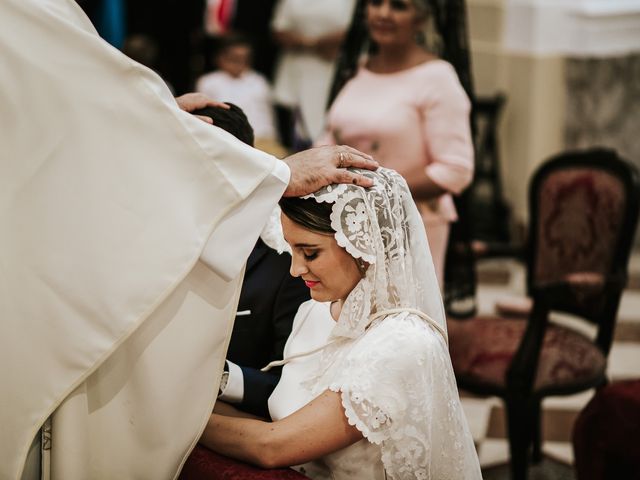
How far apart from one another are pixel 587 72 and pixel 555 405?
219 cm

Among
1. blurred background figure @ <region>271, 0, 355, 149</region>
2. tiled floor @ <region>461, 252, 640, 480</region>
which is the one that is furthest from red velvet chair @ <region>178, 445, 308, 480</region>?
blurred background figure @ <region>271, 0, 355, 149</region>

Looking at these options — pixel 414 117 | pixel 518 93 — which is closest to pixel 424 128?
pixel 414 117

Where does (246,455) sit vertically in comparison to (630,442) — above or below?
above

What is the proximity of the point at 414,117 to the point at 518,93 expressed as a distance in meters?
2.56

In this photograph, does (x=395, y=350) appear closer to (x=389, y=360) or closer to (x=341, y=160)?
(x=389, y=360)

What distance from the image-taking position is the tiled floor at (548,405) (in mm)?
3721

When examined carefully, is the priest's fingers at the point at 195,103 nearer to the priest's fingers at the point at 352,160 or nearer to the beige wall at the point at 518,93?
the priest's fingers at the point at 352,160

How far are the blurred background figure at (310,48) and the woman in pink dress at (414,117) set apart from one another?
78.4 inches

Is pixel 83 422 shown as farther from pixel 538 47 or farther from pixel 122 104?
pixel 538 47

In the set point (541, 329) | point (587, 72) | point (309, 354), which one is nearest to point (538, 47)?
point (587, 72)

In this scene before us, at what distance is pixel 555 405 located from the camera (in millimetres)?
4199

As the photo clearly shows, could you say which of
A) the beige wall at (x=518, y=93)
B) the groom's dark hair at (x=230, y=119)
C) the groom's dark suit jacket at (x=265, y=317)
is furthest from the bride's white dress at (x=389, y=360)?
the beige wall at (x=518, y=93)

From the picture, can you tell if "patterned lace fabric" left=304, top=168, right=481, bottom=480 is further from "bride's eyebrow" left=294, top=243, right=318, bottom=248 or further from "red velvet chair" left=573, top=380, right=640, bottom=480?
"red velvet chair" left=573, top=380, right=640, bottom=480

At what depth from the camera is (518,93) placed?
568 centimetres
